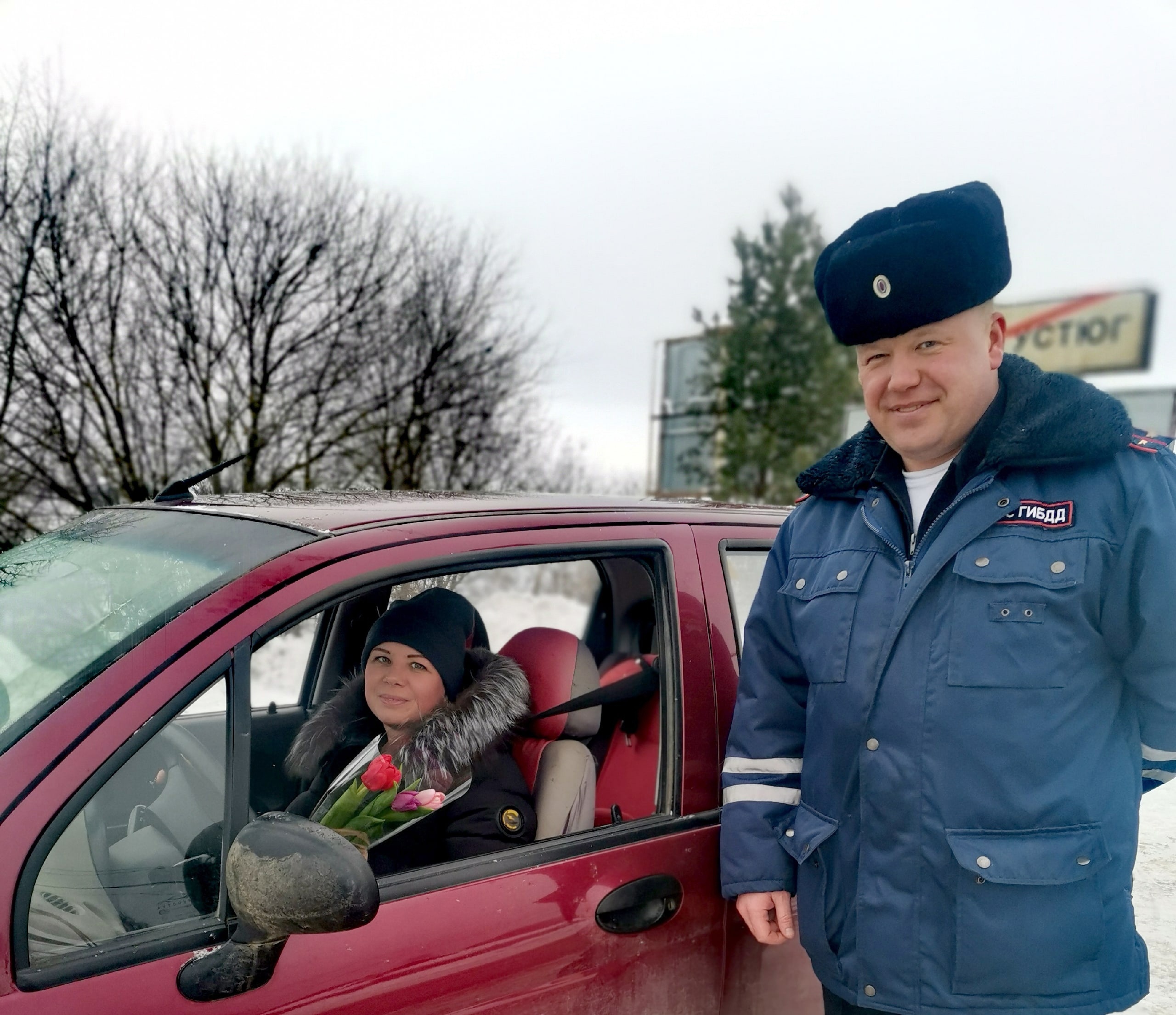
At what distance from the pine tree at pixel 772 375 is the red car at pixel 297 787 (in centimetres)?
2452

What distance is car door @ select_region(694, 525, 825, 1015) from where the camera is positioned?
1.81 meters

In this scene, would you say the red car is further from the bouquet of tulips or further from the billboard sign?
the billboard sign

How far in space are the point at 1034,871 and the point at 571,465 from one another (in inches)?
555

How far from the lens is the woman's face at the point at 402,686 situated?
2.09 m

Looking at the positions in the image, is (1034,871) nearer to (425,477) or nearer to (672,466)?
(425,477)

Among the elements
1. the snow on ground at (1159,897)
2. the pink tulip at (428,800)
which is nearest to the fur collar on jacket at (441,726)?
the pink tulip at (428,800)

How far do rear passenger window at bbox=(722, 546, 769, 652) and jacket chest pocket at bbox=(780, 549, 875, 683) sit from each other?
220mm

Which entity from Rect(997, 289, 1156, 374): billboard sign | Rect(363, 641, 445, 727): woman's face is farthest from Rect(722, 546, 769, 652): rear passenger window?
Rect(997, 289, 1156, 374): billboard sign

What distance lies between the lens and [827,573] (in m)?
1.65

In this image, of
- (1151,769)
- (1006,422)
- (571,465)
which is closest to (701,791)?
A: (1151,769)

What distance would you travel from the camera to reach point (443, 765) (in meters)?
1.89

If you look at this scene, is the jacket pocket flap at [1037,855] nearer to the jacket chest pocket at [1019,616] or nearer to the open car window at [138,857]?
the jacket chest pocket at [1019,616]

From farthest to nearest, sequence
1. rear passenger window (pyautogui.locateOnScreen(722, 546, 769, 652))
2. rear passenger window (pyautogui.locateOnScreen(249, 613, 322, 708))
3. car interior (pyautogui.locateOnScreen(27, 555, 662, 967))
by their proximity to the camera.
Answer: rear passenger window (pyautogui.locateOnScreen(249, 613, 322, 708)), rear passenger window (pyautogui.locateOnScreen(722, 546, 769, 652)), car interior (pyautogui.locateOnScreen(27, 555, 662, 967))

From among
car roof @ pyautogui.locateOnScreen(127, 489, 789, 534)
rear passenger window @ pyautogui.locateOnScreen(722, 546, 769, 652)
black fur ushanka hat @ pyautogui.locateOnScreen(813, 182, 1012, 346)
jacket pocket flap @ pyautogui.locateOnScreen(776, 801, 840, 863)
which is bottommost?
jacket pocket flap @ pyautogui.locateOnScreen(776, 801, 840, 863)
